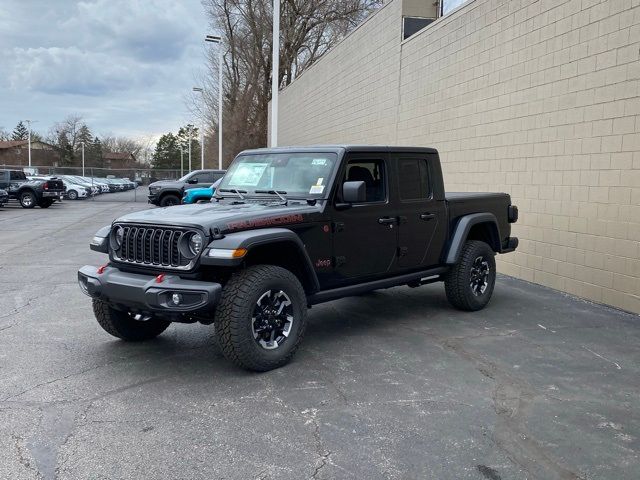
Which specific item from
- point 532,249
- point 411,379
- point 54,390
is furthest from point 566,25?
point 54,390

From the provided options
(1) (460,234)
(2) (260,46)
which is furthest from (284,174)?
(2) (260,46)

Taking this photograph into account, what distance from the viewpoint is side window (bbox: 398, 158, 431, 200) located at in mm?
6566

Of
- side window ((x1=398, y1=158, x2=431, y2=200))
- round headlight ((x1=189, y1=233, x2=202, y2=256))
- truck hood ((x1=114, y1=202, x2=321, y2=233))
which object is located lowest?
round headlight ((x1=189, y1=233, x2=202, y2=256))

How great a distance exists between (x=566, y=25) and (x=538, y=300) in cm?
386

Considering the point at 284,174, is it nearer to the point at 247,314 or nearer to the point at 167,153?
the point at 247,314

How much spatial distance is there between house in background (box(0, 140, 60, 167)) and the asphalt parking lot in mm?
89923

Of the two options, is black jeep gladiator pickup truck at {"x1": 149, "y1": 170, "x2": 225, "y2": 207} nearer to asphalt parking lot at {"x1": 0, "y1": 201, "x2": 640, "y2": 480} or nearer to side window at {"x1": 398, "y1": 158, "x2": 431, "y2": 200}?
asphalt parking lot at {"x1": 0, "y1": 201, "x2": 640, "y2": 480}

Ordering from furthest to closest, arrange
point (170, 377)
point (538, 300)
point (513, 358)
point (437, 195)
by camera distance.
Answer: point (538, 300) → point (437, 195) → point (513, 358) → point (170, 377)

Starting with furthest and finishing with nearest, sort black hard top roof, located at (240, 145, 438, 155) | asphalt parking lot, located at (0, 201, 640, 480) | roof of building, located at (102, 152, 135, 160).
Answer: roof of building, located at (102, 152, 135, 160) < black hard top roof, located at (240, 145, 438, 155) < asphalt parking lot, located at (0, 201, 640, 480)

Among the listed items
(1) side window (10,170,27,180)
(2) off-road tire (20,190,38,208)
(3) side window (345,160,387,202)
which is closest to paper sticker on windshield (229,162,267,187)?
(3) side window (345,160,387,202)

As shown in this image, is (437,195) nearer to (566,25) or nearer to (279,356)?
(279,356)

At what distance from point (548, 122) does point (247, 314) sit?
6.18m

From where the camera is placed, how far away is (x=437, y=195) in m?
6.93

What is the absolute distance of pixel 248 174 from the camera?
6398 mm
